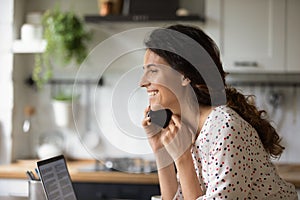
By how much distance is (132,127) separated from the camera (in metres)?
1.65

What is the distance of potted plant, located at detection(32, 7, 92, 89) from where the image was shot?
3391 millimetres

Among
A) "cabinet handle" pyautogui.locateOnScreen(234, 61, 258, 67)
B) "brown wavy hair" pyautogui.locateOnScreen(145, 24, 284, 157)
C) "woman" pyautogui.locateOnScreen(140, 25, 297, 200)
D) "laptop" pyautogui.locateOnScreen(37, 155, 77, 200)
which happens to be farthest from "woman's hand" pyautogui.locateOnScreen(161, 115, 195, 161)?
"cabinet handle" pyautogui.locateOnScreen(234, 61, 258, 67)

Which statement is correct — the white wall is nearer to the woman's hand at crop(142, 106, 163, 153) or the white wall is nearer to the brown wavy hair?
the woman's hand at crop(142, 106, 163, 153)

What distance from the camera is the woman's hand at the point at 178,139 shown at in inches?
63.6

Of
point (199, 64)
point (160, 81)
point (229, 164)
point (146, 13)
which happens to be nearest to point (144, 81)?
point (160, 81)

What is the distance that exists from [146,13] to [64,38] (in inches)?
21.0

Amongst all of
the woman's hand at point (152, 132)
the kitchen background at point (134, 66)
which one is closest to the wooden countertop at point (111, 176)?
the kitchen background at point (134, 66)

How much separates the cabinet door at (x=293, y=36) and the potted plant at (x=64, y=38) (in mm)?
1247

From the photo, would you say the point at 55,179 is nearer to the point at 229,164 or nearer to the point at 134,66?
the point at 229,164

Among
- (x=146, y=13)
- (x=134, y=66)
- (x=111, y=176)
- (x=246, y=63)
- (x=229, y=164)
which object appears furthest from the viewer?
(x=134, y=66)

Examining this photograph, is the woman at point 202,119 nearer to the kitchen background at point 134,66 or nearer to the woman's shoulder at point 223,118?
the woman's shoulder at point 223,118

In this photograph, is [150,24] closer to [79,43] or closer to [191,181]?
[79,43]

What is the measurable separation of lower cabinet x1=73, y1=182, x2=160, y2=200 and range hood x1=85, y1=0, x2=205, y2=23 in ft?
3.24

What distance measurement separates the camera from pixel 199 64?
5.22ft
